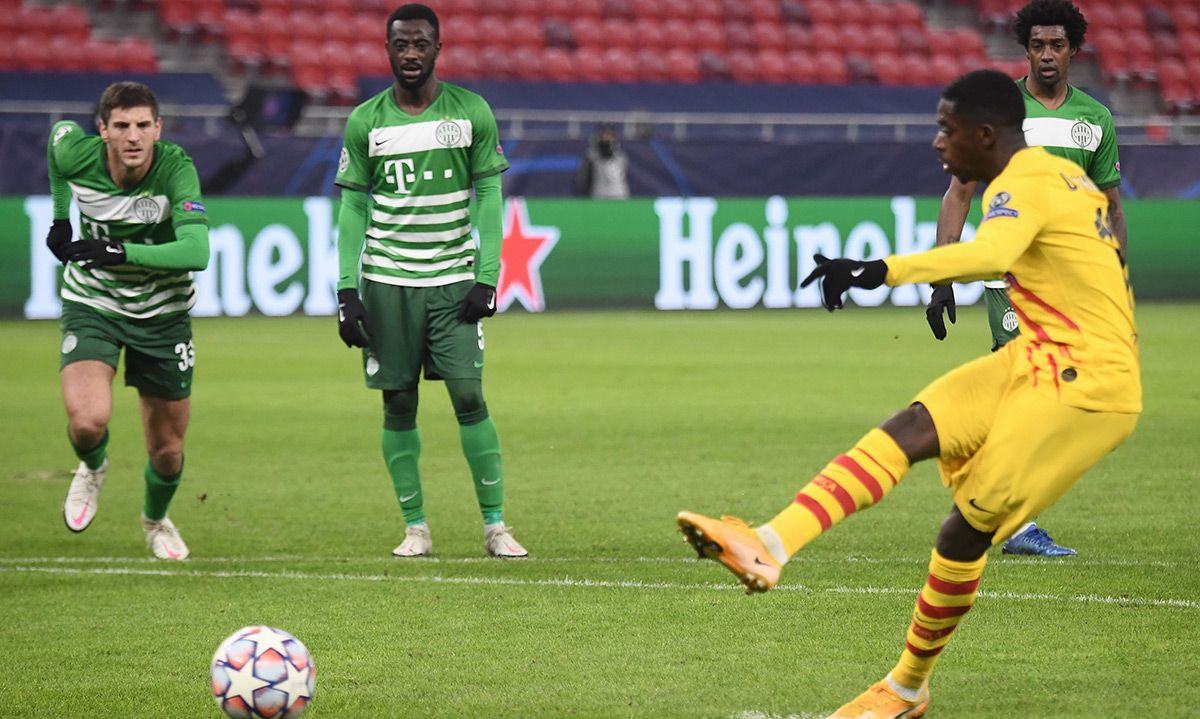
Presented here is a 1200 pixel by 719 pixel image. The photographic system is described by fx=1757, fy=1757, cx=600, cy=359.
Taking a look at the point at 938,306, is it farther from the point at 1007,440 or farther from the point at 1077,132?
the point at 1007,440

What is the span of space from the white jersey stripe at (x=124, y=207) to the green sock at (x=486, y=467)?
154 cm

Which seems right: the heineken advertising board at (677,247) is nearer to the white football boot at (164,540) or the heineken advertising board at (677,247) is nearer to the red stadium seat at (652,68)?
the red stadium seat at (652,68)

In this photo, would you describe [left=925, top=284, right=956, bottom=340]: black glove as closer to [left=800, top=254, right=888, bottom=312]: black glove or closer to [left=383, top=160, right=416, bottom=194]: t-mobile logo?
[left=383, top=160, right=416, bottom=194]: t-mobile logo

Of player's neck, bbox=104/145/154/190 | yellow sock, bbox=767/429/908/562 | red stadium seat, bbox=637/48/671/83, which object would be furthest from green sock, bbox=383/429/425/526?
red stadium seat, bbox=637/48/671/83

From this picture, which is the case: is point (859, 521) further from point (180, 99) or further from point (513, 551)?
point (180, 99)

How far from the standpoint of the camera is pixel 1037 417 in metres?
4.36

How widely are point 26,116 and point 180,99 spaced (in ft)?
7.93

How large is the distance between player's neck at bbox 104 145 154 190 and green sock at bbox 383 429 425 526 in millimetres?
1469

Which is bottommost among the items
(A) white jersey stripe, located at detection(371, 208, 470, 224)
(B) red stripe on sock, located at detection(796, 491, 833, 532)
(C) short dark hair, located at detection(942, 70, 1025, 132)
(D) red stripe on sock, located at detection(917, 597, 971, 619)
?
(D) red stripe on sock, located at detection(917, 597, 971, 619)

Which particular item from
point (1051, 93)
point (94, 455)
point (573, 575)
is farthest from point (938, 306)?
point (94, 455)

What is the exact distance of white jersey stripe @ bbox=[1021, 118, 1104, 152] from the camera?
7090 mm

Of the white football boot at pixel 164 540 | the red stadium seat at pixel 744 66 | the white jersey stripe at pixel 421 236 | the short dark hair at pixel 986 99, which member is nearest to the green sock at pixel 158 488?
the white football boot at pixel 164 540

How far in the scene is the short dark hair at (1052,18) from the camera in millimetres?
7005

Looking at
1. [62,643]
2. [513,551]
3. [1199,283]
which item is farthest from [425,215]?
[1199,283]
